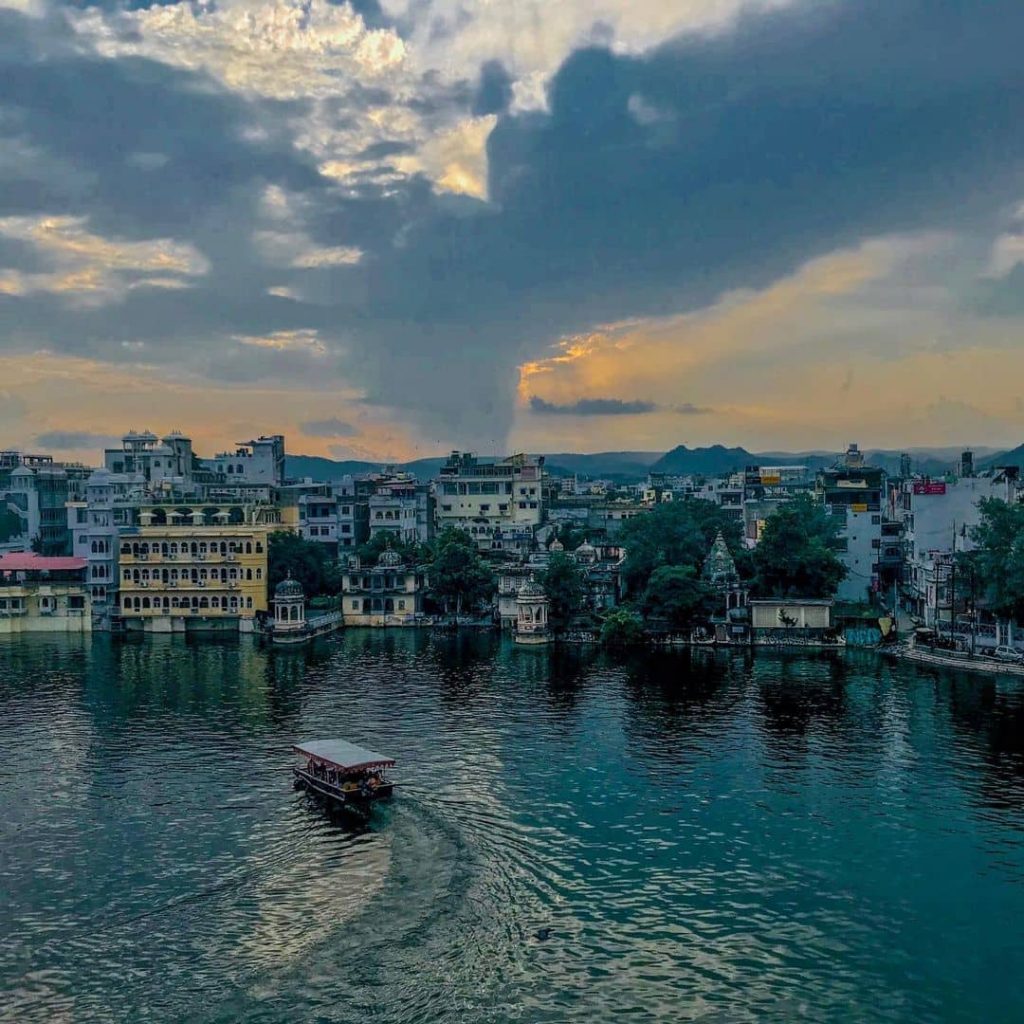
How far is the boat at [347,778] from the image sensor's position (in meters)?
33.1

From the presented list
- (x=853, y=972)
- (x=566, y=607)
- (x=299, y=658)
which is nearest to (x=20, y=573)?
(x=299, y=658)

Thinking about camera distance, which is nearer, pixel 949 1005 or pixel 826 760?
pixel 949 1005

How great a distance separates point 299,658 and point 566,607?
57.0 feet

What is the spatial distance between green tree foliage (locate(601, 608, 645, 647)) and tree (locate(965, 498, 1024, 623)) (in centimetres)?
1883

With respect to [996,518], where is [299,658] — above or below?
below

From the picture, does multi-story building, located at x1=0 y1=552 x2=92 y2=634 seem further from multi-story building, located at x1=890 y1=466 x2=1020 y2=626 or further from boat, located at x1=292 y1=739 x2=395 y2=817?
multi-story building, located at x1=890 y1=466 x2=1020 y2=626

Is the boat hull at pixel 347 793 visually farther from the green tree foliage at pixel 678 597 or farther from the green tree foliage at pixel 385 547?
the green tree foliage at pixel 385 547

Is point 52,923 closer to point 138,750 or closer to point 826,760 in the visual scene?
point 138,750

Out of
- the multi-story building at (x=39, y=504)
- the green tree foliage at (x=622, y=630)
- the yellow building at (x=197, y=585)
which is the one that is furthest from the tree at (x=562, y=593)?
the multi-story building at (x=39, y=504)

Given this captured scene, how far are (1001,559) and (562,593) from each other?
86.5 ft

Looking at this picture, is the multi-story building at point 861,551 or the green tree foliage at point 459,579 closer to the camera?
the green tree foliage at point 459,579

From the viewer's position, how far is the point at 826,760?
37.4 m

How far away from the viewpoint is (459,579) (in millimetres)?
74062

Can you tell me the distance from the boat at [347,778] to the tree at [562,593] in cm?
3382
